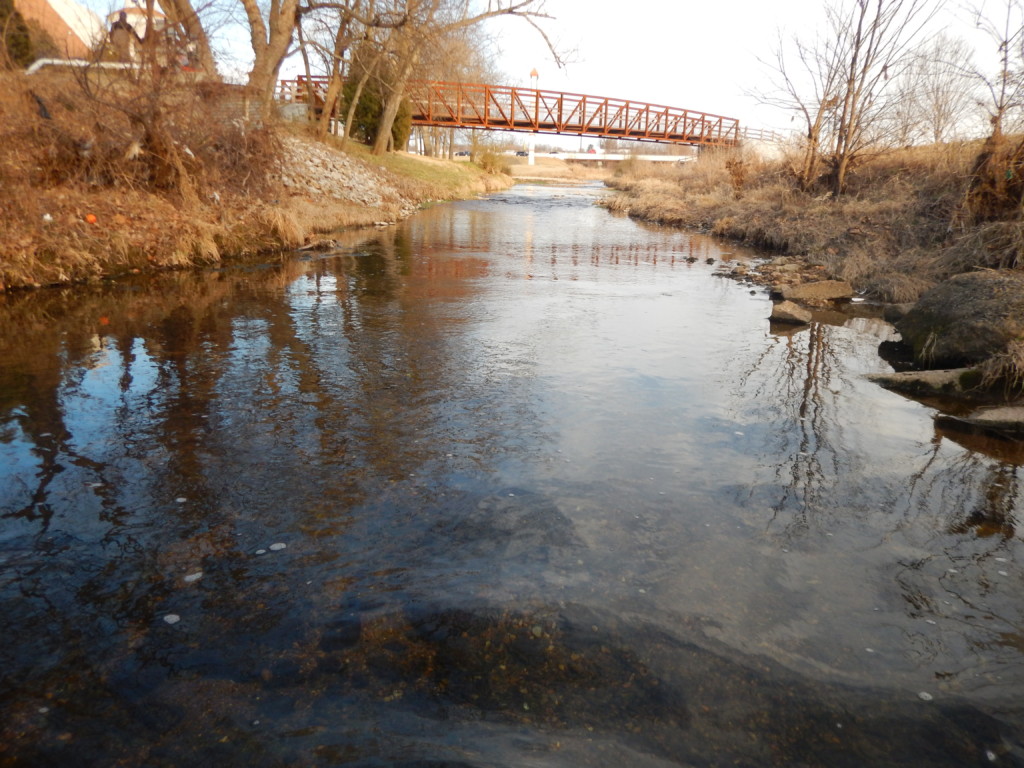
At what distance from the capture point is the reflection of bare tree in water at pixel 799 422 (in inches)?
171

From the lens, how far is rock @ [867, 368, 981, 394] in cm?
650

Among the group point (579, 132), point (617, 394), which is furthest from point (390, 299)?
point (579, 132)

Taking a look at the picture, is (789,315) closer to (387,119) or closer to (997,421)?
(997,421)

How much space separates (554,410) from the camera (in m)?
5.76

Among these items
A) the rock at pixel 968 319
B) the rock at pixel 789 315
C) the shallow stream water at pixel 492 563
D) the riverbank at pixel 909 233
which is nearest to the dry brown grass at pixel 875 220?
the riverbank at pixel 909 233

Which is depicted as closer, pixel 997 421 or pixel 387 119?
pixel 997 421

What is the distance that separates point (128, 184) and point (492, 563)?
1184 centimetres

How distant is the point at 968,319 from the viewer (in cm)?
696

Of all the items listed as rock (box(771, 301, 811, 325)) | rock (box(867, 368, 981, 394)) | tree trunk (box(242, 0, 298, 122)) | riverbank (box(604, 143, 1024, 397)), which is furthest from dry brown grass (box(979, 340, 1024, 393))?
tree trunk (box(242, 0, 298, 122))

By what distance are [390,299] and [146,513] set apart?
21.0 ft

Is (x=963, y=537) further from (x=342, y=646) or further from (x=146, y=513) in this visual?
(x=146, y=513)

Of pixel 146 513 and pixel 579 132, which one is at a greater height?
pixel 579 132

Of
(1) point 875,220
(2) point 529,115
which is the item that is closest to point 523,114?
(2) point 529,115

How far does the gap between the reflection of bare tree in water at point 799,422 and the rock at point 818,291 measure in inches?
98.2
